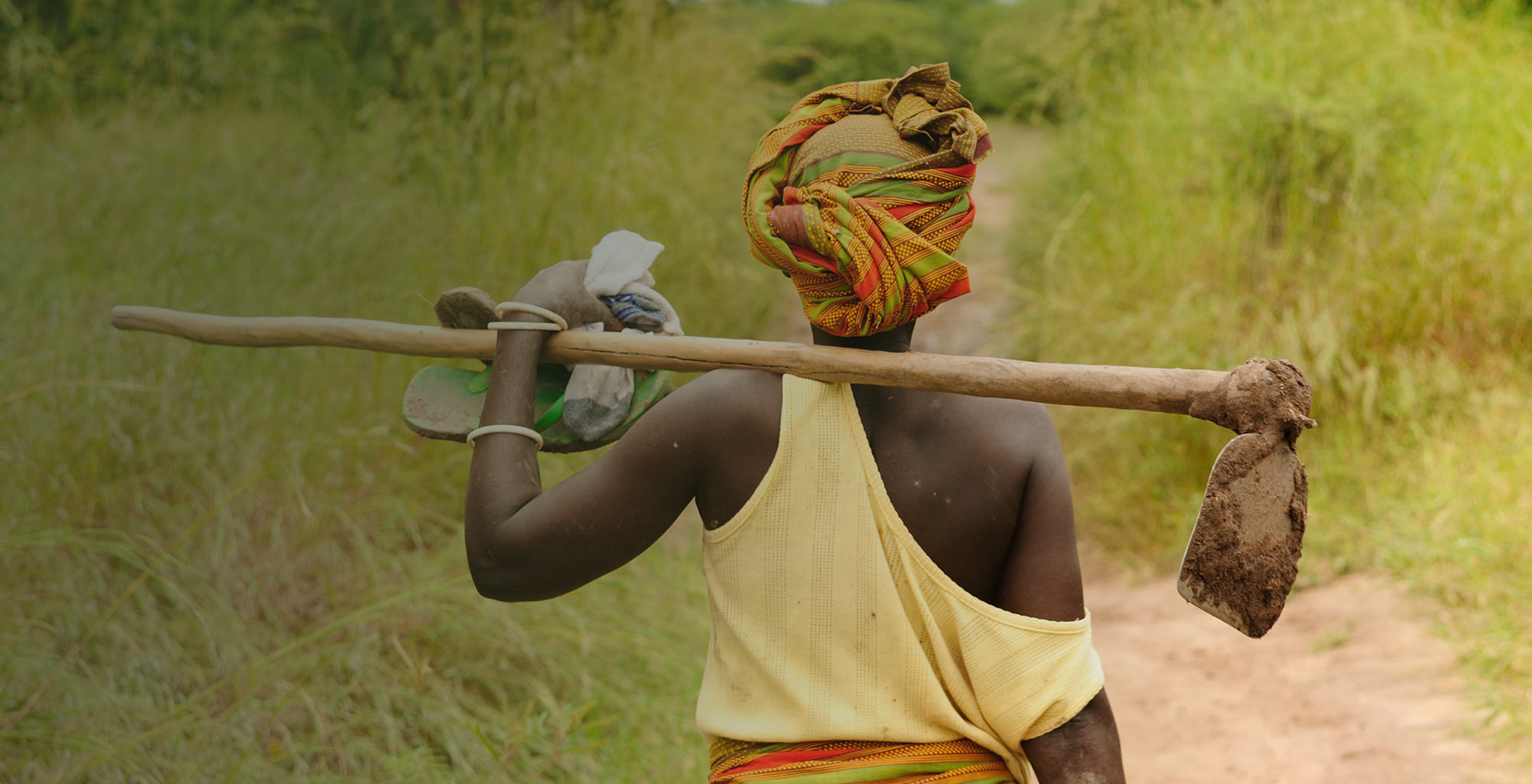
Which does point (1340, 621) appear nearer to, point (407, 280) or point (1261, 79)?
point (1261, 79)

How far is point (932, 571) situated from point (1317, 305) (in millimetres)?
3975

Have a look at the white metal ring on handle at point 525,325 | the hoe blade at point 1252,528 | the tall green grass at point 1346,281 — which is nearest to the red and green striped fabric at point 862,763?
the hoe blade at point 1252,528

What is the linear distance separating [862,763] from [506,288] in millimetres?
3180

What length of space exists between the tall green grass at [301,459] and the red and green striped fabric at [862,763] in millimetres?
556

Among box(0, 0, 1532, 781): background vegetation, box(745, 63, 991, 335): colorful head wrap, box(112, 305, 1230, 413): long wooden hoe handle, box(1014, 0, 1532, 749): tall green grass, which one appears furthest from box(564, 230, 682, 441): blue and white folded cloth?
box(1014, 0, 1532, 749): tall green grass

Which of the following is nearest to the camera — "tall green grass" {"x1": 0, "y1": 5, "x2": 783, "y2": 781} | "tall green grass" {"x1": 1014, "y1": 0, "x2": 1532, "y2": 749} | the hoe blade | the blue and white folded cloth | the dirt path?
the hoe blade

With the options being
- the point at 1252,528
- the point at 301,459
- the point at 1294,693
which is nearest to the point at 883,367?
the point at 1252,528

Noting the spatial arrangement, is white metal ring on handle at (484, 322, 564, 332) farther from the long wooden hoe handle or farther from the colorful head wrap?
the colorful head wrap

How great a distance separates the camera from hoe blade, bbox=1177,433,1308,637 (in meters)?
1.22

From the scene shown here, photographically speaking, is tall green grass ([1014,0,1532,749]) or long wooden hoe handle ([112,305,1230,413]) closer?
long wooden hoe handle ([112,305,1230,413])

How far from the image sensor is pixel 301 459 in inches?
133

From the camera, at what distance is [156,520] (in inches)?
122

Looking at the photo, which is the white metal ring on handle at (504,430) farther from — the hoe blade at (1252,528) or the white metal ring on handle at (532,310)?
the hoe blade at (1252,528)

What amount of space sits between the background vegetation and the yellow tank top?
0.81 metres
